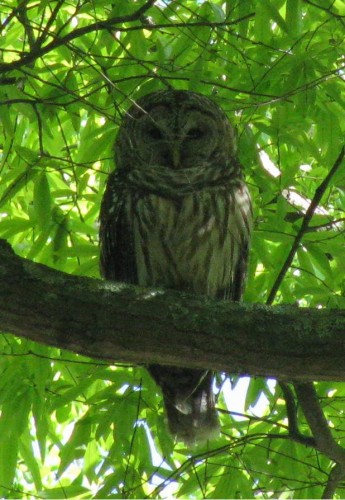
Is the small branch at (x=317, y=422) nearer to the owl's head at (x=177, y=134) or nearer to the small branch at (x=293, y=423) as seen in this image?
the small branch at (x=293, y=423)

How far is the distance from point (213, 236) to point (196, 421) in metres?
0.88

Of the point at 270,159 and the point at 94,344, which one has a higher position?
the point at 270,159

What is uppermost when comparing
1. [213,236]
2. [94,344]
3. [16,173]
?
[16,173]

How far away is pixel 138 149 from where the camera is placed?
438 centimetres

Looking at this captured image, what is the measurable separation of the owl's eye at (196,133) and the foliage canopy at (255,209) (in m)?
0.19

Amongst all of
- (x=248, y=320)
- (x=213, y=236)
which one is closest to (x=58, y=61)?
(x=213, y=236)

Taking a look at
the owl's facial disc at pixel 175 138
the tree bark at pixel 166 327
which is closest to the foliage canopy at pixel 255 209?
the owl's facial disc at pixel 175 138

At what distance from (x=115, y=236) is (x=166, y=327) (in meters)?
1.35

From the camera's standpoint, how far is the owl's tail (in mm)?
3988

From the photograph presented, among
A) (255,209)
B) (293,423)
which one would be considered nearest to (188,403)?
(293,423)

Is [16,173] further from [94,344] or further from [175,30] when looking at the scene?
[94,344]

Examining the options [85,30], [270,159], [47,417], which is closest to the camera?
[85,30]

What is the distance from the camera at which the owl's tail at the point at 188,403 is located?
3988mm

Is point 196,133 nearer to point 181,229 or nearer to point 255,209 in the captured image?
point 255,209
